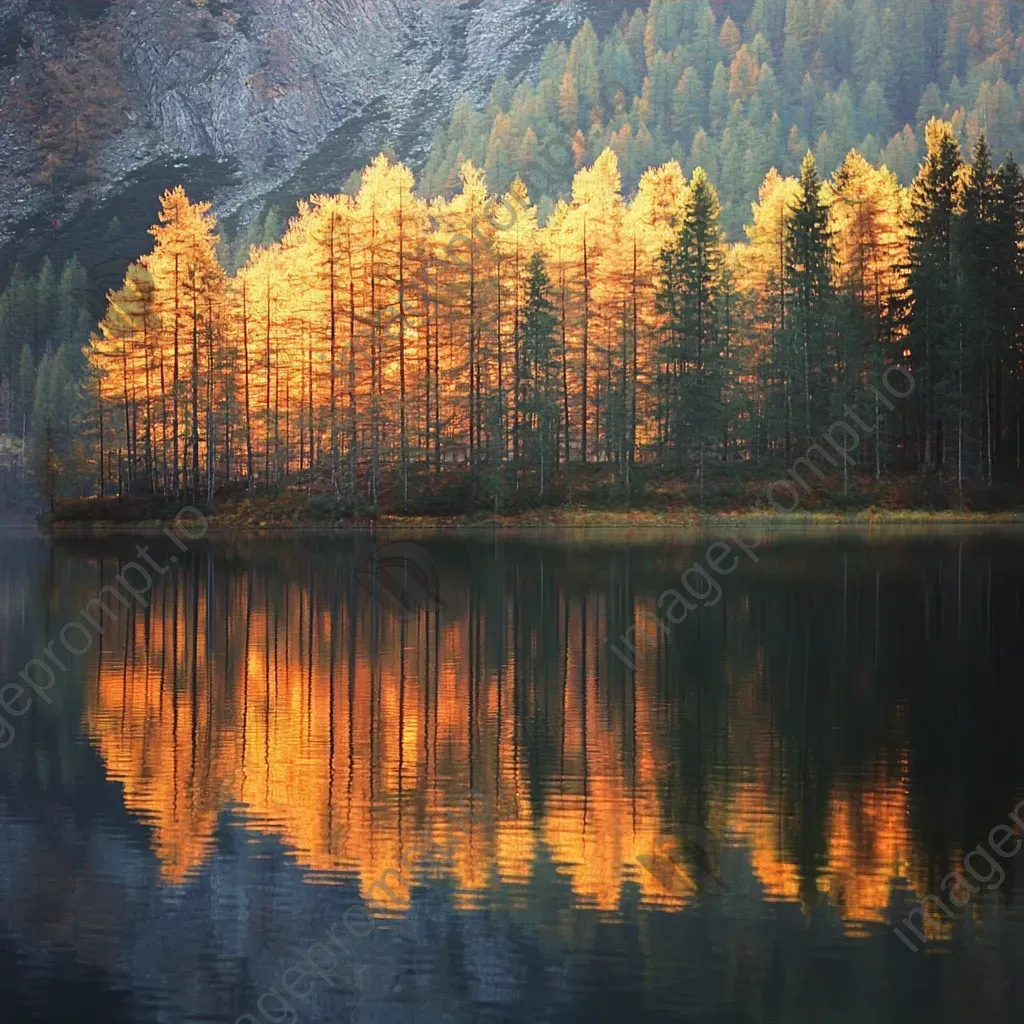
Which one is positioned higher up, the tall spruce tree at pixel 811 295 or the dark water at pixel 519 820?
the tall spruce tree at pixel 811 295

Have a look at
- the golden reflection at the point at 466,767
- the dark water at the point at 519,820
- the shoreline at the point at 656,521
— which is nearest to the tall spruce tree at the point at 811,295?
the shoreline at the point at 656,521

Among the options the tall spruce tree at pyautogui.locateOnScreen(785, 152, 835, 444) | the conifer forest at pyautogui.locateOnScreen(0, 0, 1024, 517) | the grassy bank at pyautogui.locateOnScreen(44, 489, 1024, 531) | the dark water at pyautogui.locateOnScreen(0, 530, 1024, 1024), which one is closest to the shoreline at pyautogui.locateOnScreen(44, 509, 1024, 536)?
the grassy bank at pyautogui.locateOnScreen(44, 489, 1024, 531)

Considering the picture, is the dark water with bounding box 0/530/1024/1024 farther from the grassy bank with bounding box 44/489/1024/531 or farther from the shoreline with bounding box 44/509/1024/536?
the grassy bank with bounding box 44/489/1024/531

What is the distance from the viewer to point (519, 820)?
14734mm

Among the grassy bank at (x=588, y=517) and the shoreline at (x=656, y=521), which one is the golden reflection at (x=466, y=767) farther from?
the grassy bank at (x=588, y=517)

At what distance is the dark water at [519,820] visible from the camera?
1051 cm

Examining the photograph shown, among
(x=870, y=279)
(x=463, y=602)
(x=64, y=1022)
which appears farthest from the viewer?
(x=870, y=279)

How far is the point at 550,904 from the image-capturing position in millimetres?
12062

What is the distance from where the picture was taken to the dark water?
→ 10.5m

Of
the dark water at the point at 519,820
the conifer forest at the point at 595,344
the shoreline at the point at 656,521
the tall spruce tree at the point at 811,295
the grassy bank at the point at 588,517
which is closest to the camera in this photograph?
the dark water at the point at 519,820

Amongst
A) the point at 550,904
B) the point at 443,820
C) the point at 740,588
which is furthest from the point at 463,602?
the point at 550,904

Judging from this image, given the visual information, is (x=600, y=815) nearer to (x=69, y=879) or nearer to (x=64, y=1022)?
(x=69, y=879)

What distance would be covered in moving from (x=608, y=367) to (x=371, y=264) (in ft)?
44.8

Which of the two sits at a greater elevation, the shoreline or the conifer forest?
the conifer forest
